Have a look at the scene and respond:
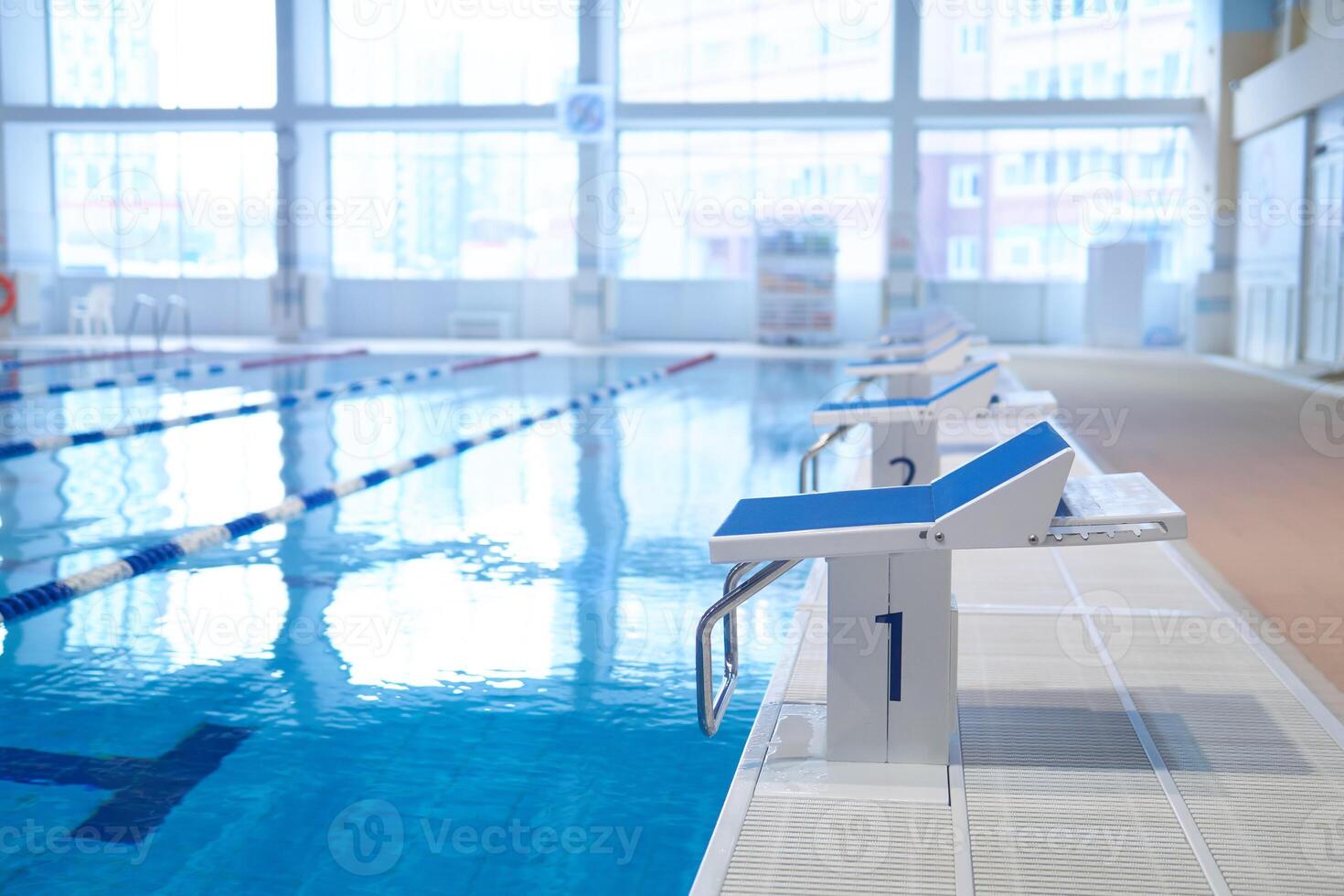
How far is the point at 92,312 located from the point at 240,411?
11560 mm

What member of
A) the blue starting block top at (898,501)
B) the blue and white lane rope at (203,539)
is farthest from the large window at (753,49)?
the blue starting block top at (898,501)

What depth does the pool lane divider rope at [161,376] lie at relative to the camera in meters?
11.5

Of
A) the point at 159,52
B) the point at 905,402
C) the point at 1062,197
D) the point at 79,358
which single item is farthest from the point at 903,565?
the point at 159,52

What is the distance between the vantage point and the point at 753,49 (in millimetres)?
22359

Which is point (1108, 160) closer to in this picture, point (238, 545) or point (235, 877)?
point (238, 545)

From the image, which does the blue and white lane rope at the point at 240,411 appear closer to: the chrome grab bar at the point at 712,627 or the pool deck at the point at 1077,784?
the pool deck at the point at 1077,784

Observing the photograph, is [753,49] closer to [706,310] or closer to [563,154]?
[563,154]

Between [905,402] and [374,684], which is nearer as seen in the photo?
[374,684]

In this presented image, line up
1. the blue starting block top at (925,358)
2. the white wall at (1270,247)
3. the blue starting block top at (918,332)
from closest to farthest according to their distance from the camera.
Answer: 1. the blue starting block top at (925,358)
2. the blue starting block top at (918,332)
3. the white wall at (1270,247)

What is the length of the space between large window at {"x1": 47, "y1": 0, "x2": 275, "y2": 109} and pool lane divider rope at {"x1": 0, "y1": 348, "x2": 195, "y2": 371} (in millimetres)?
6705

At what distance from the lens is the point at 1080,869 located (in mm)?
2197

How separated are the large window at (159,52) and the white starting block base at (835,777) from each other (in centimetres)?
2172

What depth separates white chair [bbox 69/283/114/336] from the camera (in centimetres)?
2022

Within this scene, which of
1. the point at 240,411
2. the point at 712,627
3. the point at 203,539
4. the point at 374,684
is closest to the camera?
the point at 712,627
